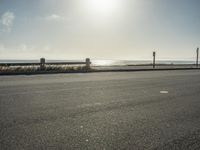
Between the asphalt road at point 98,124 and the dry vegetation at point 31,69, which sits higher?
the dry vegetation at point 31,69

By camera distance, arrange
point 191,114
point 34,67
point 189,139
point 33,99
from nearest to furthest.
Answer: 1. point 189,139
2. point 191,114
3. point 33,99
4. point 34,67

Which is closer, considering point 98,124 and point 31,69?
point 98,124

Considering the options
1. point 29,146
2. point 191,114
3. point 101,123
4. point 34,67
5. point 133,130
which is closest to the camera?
point 29,146

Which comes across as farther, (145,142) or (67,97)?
(67,97)

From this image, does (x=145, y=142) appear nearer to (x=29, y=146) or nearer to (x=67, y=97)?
(x=29, y=146)

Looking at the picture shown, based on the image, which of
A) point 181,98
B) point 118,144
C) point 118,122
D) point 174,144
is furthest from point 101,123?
point 181,98

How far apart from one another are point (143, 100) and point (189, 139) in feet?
12.3

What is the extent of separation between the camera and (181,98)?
28.7ft

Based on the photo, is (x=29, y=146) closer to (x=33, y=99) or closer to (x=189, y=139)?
(x=189, y=139)

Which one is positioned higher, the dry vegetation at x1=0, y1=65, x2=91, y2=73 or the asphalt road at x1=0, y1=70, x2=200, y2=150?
the dry vegetation at x1=0, y1=65, x2=91, y2=73

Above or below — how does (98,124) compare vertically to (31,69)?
below

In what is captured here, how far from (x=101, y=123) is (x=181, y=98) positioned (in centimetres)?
431

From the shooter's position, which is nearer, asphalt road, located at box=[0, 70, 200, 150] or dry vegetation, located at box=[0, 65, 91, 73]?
asphalt road, located at box=[0, 70, 200, 150]

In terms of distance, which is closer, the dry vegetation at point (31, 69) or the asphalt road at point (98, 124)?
the asphalt road at point (98, 124)
